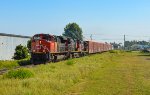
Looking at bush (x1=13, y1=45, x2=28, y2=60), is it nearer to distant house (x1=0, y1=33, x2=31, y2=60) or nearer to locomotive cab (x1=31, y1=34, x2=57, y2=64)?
distant house (x1=0, y1=33, x2=31, y2=60)

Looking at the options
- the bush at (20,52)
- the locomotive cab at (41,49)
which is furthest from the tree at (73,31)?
the locomotive cab at (41,49)

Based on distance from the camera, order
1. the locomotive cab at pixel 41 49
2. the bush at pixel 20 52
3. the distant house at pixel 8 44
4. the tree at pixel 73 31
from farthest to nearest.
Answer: the tree at pixel 73 31 < the bush at pixel 20 52 < the distant house at pixel 8 44 < the locomotive cab at pixel 41 49

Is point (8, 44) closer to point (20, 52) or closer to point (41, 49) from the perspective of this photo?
point (20, 52)

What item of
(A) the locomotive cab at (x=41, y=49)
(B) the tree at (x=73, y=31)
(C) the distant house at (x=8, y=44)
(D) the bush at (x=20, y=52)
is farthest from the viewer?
(B) the tree at (x=73, y=31)

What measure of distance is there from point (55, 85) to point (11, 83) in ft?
6.47

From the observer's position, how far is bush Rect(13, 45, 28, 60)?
48.2 m

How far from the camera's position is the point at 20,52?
48.2 metres

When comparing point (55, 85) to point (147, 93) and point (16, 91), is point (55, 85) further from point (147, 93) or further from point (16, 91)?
point (147, 93)

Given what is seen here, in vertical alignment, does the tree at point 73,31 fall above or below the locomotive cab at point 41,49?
above

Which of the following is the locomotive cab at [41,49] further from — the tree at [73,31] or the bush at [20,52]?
the tree at [73,31]

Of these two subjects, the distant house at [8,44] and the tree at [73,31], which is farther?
the tree at [73,31]

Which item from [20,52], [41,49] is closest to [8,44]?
[20,52]

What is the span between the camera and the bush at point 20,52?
48169mm

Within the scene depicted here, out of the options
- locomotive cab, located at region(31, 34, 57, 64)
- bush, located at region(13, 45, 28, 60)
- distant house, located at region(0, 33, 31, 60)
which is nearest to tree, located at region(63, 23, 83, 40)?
distant house, located at region(0, 33, 31, 60)
